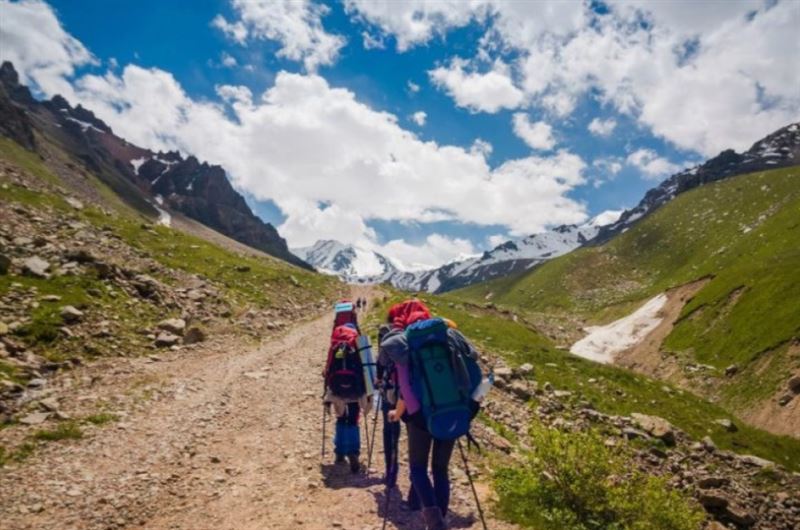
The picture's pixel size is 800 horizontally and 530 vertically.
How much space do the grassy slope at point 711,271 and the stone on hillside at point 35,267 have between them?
156 ft

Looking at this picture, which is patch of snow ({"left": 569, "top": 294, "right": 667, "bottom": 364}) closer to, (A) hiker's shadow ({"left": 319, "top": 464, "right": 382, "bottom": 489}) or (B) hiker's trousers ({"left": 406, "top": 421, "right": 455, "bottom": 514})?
(A) hiker's shadow ({"left": 319, "top": 464, "right": 382, "bottom": 489})

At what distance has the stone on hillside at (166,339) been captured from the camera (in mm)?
21630

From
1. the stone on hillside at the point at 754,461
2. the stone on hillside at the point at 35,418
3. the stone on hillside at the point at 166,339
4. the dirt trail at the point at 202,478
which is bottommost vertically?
the stone on hillside at the point at 754,461

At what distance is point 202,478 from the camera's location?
9.58m

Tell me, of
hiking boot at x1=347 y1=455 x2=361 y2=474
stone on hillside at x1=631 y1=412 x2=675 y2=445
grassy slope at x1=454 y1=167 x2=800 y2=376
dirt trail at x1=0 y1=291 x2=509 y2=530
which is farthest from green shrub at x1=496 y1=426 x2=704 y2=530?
grassy slope at x1=454 y1=167 x2=800 y2=376

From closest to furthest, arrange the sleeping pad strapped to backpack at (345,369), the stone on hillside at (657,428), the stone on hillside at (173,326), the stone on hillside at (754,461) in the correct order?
the sleeping pad strapped to backpack at (345,369) < the stone on hillside at (754,461) < the stone on hillside at (657,428) < the stone on hillside at (173,326)

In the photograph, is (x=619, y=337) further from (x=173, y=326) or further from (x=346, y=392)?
(x=346, y=392)

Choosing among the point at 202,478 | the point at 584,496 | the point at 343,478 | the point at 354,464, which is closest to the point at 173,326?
the point at 202,478

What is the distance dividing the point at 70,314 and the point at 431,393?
18.9m

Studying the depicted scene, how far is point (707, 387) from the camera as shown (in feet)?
123

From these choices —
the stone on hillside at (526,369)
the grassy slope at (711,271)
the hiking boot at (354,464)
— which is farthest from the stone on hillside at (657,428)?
the grassy slope at (711,271)

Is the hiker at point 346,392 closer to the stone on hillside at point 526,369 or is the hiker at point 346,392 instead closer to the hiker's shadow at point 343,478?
the hiker's shadow at point 343,478

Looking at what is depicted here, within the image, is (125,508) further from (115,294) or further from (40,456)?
(115,294)

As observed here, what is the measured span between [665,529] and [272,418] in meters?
10.2
